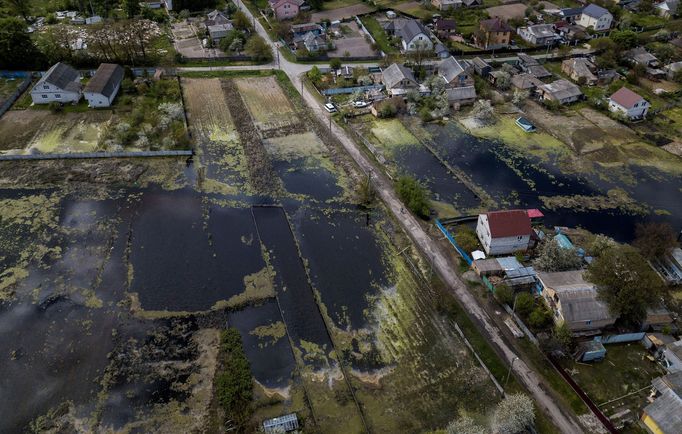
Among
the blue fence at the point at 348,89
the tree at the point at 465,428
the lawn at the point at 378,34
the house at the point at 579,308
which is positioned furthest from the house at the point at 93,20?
the tree at the point at 465,428

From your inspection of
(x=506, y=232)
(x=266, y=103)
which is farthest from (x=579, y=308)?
(x=266, y=103)

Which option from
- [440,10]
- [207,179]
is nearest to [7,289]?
[207,179]

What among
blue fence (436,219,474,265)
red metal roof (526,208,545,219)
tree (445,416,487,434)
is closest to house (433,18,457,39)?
red metal roof (526,208,545,219)

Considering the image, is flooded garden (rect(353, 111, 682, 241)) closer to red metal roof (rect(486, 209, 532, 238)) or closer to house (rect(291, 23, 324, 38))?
red metal roof (rect(486, 209, 532, 238))

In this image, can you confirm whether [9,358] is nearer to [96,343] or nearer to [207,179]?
[96,343]

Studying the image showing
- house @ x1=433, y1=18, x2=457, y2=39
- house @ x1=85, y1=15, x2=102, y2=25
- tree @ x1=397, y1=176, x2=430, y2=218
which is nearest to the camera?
tree @ x1=397, y1=176, x2=430, y2=218

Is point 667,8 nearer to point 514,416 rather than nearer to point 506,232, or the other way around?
point 506,232
